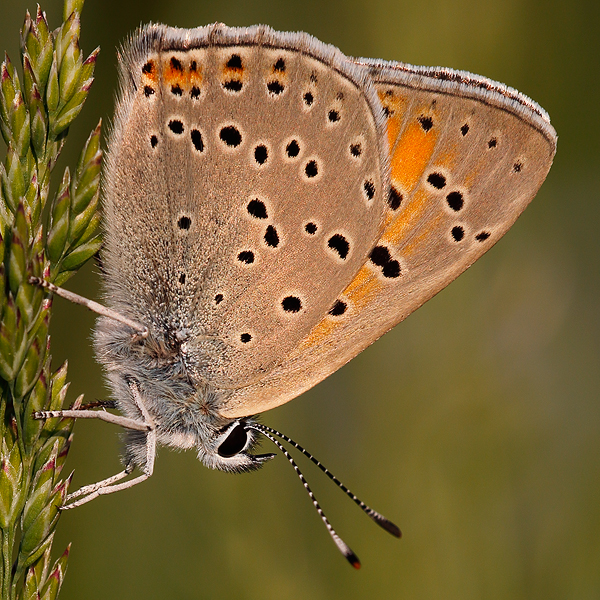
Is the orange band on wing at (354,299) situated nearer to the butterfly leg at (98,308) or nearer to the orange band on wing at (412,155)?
the orange band on wing at (412,155)

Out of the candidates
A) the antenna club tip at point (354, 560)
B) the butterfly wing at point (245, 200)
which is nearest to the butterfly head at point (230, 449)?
the butterfly wing at point (245, 200)

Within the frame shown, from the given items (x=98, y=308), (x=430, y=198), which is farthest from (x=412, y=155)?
(x=98, y=308)

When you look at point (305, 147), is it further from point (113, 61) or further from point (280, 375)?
point (113, 61)

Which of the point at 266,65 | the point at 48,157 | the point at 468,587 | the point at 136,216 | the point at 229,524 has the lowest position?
the point at 229,524

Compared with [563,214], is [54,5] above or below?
below

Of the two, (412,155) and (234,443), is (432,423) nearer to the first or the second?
(234,443)

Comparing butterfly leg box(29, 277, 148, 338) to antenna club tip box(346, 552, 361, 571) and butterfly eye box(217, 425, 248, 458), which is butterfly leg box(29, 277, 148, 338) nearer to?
butterfly eye box(217, 425, 248, 458)

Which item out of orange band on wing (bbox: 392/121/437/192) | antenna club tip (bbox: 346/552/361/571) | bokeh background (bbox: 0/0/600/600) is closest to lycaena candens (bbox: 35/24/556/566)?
orange band on wing (bbox: 392/121/437/192)

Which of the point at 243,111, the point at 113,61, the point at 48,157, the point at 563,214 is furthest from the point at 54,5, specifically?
the point at 563,214

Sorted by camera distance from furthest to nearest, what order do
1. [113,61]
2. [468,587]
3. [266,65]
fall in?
[113,61], [468,587], [266,65]
